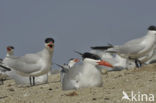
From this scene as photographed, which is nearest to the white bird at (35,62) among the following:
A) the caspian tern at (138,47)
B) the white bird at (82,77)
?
the caspian tern at (138,47)

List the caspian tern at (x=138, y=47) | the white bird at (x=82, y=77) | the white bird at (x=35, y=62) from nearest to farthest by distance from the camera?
the white bird at (x=82, y=77)
the white bird at (x=35, y=62)
the caspian tern at (x=138, y=47)

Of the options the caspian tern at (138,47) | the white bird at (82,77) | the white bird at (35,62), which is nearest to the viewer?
the white bird at (82,77)

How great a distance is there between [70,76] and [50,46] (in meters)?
4.00

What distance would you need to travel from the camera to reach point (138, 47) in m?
15.3

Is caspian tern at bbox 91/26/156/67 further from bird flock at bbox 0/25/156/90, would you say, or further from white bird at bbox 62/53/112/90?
white bird at bbox 62/53/112/90

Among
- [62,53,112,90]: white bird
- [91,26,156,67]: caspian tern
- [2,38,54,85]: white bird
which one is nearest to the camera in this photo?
[62,53,112,90]: white bird

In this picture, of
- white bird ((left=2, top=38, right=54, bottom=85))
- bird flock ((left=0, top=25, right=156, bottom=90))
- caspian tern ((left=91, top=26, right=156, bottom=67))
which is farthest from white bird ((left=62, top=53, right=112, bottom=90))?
caspian tern ((left=91, top=26, right=156, bottom=67))

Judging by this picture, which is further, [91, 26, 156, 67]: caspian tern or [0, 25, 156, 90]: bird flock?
[91, 26, 156, 67]: caspian tern

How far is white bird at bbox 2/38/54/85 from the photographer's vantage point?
12.6 m

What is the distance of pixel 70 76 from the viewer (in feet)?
28.5

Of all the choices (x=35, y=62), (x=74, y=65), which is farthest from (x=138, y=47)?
(x=74, y=65)

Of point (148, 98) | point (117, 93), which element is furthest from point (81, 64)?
point (148, 98)

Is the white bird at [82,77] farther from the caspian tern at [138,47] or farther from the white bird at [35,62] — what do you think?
the caspian tern at [138,47]

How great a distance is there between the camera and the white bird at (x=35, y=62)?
12594 mm
